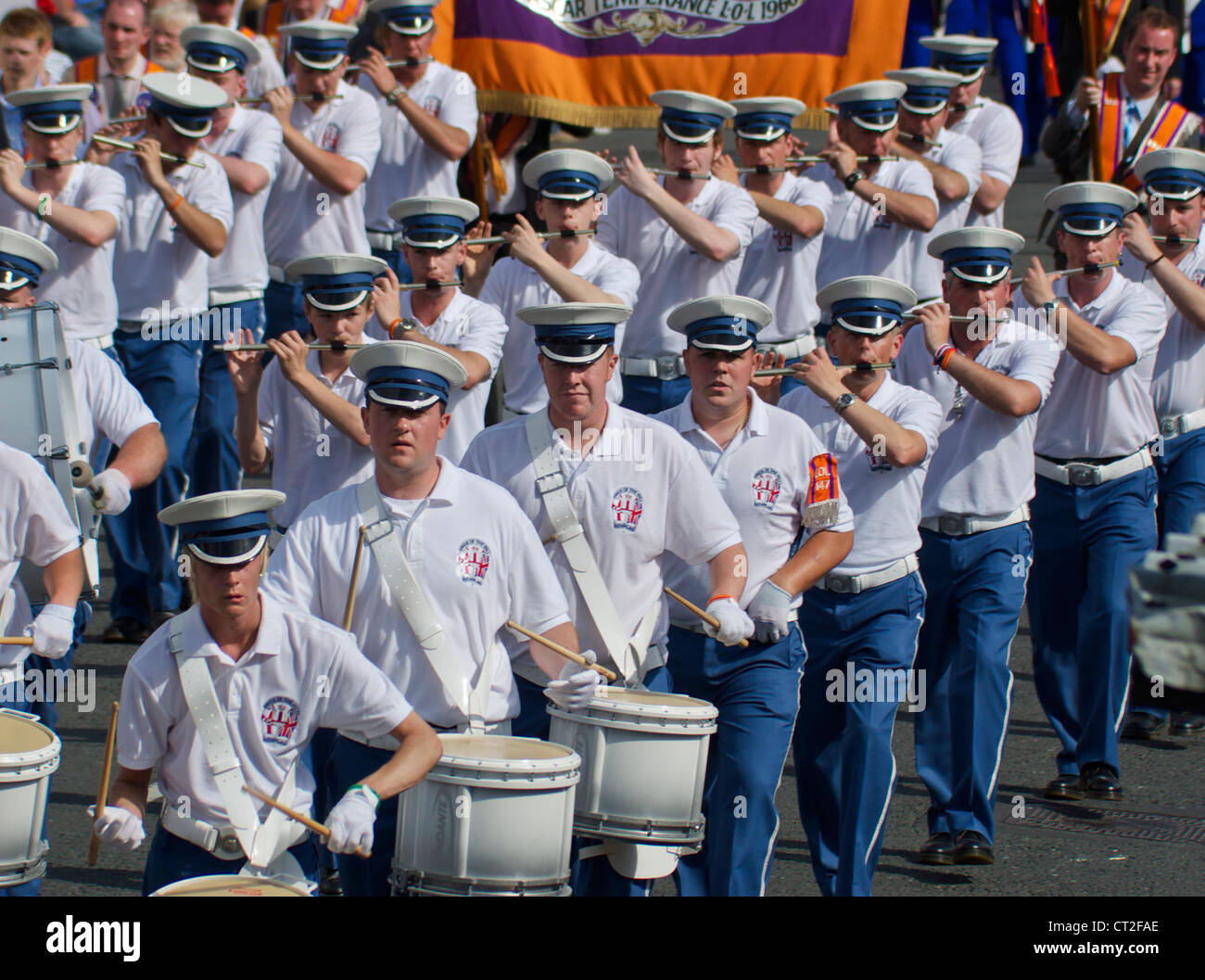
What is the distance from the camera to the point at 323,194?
11133mm

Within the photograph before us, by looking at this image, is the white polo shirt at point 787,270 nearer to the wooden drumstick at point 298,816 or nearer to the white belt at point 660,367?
the white belt at point 660,367

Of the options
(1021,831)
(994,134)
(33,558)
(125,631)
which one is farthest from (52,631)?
(994,134)

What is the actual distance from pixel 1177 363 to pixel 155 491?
5020mm

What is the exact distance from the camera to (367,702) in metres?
5.75

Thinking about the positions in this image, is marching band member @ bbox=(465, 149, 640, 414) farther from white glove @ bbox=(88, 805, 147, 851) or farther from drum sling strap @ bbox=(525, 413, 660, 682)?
white glove @ bbox=(88, 805, 147, 851)

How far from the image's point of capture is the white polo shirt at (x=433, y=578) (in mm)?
6141

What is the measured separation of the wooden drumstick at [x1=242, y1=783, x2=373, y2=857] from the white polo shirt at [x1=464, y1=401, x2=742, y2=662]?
1.51 metres

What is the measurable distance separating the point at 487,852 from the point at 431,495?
3.98ft

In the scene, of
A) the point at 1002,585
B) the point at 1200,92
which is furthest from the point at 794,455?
the point at 1200,92

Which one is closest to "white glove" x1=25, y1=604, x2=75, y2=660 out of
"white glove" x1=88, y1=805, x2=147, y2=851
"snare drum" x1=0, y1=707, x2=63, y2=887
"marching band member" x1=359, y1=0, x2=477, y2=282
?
"snare drum" x1=0, y1=707, x2=63, y2=887

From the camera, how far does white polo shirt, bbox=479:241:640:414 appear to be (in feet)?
30.5

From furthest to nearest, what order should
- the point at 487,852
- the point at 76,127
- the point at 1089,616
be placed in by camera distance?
the point at 76,127, the point at 1089,616, the point at 487,852

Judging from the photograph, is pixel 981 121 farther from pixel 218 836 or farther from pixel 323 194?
pixel 218 836
